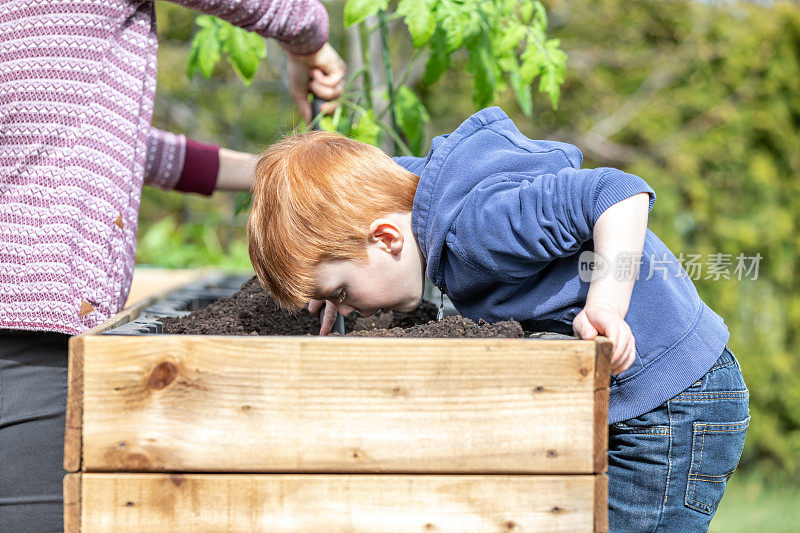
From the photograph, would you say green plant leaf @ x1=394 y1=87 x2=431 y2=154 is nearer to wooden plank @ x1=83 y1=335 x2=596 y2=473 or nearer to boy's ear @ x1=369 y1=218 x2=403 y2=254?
boy's ear @ x1=369 y1=218 x2=403 y2=254

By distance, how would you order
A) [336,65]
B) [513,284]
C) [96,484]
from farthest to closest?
[336,65], [513,284], [96,484]

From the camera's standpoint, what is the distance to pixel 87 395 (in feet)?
3.41

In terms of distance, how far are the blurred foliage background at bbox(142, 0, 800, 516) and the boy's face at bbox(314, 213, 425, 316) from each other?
1531 millimetres

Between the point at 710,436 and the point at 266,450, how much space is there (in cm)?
89

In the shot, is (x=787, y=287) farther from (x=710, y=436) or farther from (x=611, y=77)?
(x=710, y=436)

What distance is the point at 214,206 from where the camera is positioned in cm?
729

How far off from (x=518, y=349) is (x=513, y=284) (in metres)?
0.36

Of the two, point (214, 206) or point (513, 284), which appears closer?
point (513, 284)

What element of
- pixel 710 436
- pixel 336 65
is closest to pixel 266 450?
pixel 710 436

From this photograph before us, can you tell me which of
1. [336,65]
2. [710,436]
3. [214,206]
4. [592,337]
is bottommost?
[214,206]

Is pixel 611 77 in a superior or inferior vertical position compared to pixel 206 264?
superior

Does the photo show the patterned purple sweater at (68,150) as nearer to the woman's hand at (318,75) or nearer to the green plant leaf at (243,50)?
the woman's hand at (318,75)

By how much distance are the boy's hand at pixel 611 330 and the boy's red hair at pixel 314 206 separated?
47 centimetres

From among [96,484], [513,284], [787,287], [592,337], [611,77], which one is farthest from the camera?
[611,77]
